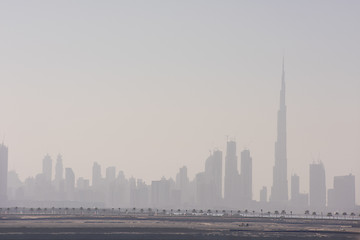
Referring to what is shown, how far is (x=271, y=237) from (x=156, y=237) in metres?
26.9

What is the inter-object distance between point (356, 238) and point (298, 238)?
47.5 feet

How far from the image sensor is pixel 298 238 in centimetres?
17025

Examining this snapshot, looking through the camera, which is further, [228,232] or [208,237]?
[228,232]

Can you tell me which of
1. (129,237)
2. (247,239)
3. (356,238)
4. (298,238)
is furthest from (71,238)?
(356,238)

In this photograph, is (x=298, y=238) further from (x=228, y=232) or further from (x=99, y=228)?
(x=99, y=228)

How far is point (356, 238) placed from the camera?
568ft

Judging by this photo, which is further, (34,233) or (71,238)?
(34,233)

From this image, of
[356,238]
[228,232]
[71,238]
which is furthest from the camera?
[228,232]

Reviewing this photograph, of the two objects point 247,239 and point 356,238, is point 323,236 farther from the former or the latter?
point 247,239

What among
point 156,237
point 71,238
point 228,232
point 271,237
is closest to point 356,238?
point 271,237

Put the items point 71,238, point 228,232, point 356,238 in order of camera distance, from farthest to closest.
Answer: point 228,232 → point 356,238 → point 71,238

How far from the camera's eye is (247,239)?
166500 mm

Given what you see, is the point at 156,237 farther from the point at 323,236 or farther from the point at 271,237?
the point at 323,236

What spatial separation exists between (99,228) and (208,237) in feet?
134
